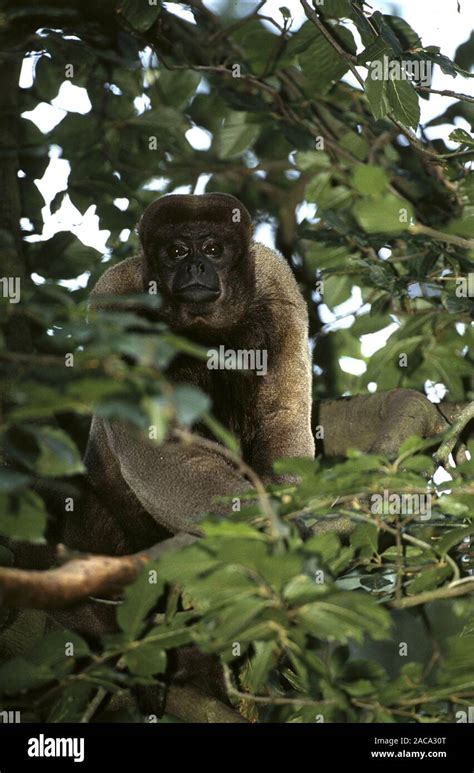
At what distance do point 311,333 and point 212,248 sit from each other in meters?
1.77

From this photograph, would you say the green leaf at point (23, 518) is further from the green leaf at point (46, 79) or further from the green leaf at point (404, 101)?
the green leaf at point (46, 79)

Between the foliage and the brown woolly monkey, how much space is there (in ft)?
1.00

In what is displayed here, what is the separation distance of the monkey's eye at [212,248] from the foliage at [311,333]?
49 centimetres

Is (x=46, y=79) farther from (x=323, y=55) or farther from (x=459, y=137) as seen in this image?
(x=459, y=137)

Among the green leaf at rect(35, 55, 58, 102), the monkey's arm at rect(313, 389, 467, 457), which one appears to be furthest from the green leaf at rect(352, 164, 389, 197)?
the green leaf at rect(35, 55, 58, 102)

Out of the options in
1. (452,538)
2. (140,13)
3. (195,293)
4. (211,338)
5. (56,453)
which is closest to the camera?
(56,453)

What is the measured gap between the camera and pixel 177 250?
17.8 feet

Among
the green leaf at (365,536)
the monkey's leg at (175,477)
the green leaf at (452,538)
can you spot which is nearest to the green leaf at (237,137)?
the monkey's leg at (175,477)

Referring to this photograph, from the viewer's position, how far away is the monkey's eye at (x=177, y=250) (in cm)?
542

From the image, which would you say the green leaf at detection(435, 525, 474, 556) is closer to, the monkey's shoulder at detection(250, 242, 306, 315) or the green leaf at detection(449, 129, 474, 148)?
the green leaf at detection(449, 129, 474, 148)

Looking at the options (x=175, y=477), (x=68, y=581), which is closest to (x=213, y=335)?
(x=175, y=477)

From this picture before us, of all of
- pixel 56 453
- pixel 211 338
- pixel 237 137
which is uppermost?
pixel 237 137
